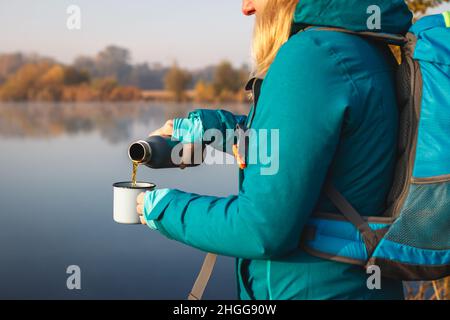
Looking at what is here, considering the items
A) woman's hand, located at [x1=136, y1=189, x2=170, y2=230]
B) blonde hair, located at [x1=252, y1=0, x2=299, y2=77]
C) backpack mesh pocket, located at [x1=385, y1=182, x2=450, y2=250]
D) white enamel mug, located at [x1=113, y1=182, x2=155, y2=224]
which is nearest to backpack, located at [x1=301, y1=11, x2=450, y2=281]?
backpack mesh pocket, located at [x1=385, y1=182, x2=450, y2=250]

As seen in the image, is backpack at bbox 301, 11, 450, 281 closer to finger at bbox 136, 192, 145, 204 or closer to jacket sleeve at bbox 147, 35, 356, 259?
jacket sleeve at bbox 147, 35, 356, 259

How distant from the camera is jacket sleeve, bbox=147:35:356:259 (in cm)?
109

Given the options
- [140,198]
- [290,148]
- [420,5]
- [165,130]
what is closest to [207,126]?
[165,130]

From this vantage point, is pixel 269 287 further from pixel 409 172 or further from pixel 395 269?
pixel 409 172

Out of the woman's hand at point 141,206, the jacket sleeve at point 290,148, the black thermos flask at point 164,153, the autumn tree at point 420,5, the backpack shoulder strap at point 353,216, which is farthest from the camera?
the autumn tree at point 420,5

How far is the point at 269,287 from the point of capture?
1275mm

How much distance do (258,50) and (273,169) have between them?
35 centimetres

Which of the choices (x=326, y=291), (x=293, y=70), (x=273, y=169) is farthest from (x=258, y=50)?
(x=326, y=291)

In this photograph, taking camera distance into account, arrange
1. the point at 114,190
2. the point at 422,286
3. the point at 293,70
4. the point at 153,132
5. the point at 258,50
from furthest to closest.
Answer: the point at 422,286 → the point at 153,132 → the point at 114,190 → the point at 258,50 → the point at 293,70

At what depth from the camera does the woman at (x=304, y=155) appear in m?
1.09

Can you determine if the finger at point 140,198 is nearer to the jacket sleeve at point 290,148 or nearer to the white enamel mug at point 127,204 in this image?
the white enamel mug at point 127,204

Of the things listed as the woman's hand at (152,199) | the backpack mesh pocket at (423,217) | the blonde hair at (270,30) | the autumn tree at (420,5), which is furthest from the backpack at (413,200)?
the autumn tree at (420,5)

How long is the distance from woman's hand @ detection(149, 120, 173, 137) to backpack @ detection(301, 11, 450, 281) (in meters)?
0.57

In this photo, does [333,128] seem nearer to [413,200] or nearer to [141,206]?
[413,200]
